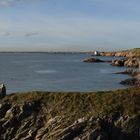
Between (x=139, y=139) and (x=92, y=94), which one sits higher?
(x=92, y=94)

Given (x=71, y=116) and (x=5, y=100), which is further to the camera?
(x=5, y=100)

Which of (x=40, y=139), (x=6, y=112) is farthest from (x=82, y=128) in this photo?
(x=6, y=112)

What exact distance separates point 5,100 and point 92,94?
253 inches

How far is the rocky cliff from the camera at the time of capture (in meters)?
29.3

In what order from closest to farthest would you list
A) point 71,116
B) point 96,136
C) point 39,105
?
point 96,136 → point 71,116 → point 39,105

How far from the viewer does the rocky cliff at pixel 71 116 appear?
29.3 meters

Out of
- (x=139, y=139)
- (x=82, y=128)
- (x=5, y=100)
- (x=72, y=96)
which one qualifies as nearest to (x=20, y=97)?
(x=5, y=100)

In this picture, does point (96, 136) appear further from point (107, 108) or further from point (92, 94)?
point (92, 94)

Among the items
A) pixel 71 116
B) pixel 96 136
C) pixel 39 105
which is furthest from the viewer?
pixel 39 105

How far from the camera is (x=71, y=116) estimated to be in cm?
3062

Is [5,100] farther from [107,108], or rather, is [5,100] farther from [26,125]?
[107,108]

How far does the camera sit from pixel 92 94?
33000 millimetres

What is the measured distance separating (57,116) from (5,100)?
488 centimetres

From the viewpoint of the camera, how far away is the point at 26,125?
102 feet
